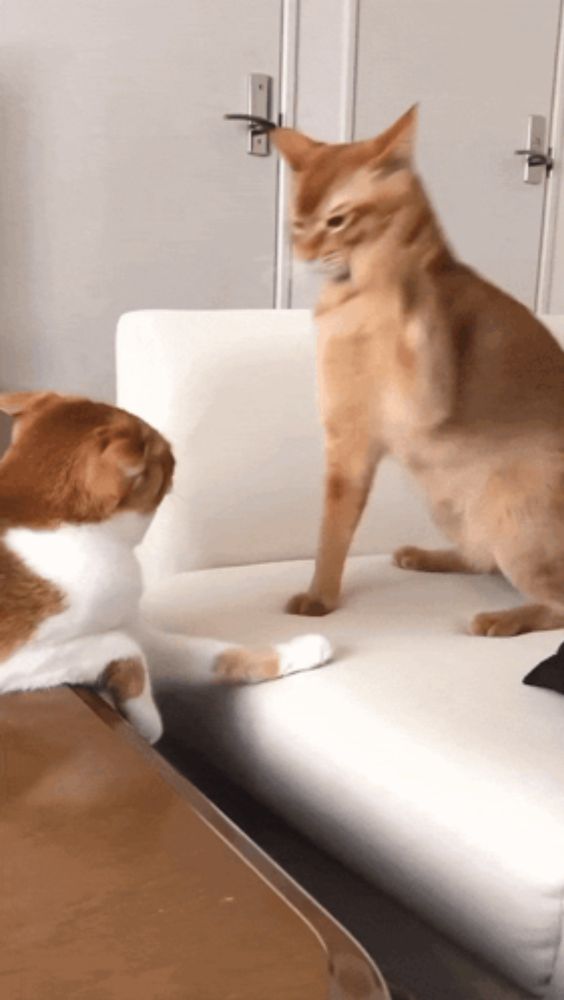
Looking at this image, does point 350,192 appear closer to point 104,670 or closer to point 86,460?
point 86,460

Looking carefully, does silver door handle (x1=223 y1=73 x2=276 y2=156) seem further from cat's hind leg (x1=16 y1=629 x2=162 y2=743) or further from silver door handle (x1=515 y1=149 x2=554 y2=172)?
cat's hind leg (x1=16 y1=629 x2=162 y2=743)

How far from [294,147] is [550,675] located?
0.52 meters

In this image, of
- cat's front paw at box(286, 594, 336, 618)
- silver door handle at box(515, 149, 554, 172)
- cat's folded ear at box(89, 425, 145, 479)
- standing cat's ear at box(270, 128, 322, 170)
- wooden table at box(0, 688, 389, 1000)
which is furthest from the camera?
silver door handle at box(515, 149, 554, 172)

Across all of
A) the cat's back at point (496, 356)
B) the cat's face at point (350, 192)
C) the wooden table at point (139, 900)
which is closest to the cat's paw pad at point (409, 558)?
the cat's back at point (496, 356)

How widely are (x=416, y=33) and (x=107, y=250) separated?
3.01 ft

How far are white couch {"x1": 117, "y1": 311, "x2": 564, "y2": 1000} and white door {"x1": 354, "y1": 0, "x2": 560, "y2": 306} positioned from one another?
4.13ft

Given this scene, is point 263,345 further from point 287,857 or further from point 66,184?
point 66,184

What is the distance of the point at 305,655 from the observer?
35.0 inches

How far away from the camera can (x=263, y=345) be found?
1.23 meters

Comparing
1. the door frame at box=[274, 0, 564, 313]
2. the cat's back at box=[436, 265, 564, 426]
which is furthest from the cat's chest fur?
the door frame at box=[274, 0, 564, 313]

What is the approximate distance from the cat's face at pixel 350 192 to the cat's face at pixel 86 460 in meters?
0.23

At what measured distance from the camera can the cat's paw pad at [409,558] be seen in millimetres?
1188

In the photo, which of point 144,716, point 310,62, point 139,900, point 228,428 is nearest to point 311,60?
point 310,62

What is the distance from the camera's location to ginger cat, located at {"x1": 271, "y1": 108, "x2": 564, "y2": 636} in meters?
0.88
